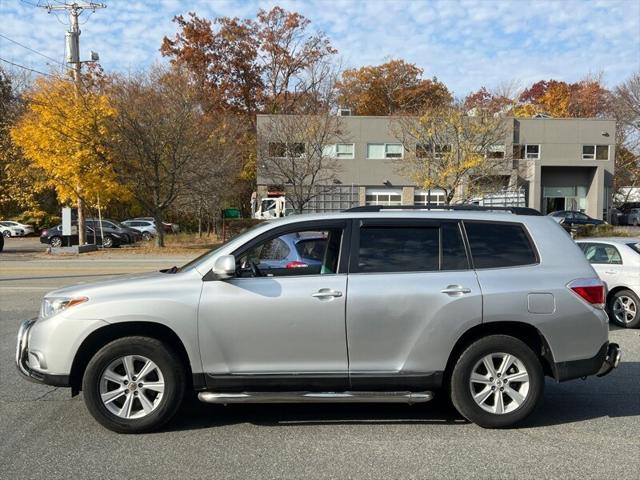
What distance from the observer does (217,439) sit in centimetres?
463

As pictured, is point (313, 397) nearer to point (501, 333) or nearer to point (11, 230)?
point (501, 333)

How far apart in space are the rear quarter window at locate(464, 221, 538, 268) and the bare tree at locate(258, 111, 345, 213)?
1075 inches

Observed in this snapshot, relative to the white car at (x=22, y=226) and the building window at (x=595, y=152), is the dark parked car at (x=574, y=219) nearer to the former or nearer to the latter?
the building window at (x=595, y=152)

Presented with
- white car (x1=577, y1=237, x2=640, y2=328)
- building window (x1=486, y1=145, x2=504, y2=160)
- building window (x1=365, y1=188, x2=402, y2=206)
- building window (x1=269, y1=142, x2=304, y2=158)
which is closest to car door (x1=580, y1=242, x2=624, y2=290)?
white car (x1=577, y1=237, x2=640, y2=328)

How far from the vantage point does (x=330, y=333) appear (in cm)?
468

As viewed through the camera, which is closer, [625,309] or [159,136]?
[625,309]

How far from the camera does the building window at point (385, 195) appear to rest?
148 feet

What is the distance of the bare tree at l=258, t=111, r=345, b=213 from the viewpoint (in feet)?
106

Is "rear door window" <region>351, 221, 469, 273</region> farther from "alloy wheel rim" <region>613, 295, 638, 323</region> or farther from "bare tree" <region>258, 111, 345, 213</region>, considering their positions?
"bare tree" <region>258, 111, 345, 213</region>

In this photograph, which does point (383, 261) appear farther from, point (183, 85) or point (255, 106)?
point (255, 106)

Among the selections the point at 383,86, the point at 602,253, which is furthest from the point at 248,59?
the point at 602,253

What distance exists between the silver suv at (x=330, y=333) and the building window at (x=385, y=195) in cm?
4024

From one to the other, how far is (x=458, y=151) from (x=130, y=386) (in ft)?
94.1

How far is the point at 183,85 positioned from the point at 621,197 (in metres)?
60.6
